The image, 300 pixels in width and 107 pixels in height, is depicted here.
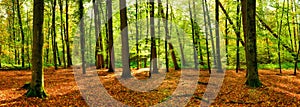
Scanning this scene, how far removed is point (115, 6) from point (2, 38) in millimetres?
13505

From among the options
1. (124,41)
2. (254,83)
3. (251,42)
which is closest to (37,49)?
(124,41)

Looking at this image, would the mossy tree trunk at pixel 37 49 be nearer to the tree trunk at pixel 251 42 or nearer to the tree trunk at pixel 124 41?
the tree trunk at pixel 124 41

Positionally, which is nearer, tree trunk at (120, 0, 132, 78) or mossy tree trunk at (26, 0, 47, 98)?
mossy tree trunk at (26, 0, 47, 98)

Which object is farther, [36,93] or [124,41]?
[124,41]

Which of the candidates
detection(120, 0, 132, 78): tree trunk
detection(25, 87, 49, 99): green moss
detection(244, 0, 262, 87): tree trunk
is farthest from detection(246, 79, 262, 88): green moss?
detection(25, 87, 49, 99): green moss

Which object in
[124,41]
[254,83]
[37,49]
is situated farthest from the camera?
[124,41]

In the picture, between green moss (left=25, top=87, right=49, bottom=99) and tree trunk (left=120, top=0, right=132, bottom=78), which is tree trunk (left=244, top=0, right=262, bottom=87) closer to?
tree trunk (left=120, top=0, right=132, bottom=78)

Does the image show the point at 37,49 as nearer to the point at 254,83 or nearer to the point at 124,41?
the point at 124,41

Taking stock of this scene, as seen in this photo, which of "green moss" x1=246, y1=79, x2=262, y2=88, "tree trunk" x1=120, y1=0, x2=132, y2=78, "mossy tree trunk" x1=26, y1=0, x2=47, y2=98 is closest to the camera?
"mossy tree trunk" x1=26, y1=0, x2=47, y2=98

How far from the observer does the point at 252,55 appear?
40.4 feet

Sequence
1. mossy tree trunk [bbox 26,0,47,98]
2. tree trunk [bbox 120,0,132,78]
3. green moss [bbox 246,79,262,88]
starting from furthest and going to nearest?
tree trunk [bbox 120,0,132,78] → green moss [bbox 246,79,262,88] → mossy tree trunk [bbox 26,0,47,98]

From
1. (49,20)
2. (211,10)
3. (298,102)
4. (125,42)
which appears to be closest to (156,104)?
(298,102)

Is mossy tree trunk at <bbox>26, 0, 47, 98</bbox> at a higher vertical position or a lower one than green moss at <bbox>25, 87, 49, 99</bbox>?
higher

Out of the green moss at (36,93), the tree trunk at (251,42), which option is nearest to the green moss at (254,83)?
the tree trunk at (251,42)
